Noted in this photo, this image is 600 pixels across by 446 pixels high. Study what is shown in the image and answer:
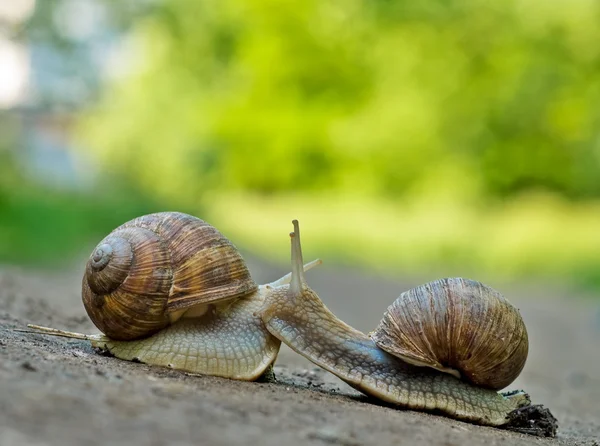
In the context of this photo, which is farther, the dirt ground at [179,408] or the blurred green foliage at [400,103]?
the blurred green foliage at [400,103]

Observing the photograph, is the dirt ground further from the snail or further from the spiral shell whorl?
the spiral shell whorl

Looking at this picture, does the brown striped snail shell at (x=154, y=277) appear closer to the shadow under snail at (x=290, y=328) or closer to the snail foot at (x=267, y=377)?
the shadow under snail at (x=290, y=328)

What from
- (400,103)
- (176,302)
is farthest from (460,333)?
(400,103)

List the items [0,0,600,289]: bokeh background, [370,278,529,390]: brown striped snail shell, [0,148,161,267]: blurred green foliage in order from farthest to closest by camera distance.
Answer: [0,0,600,289]: bokeh background, [0,148,161,267]: blurred green foliage, [370,278,529,390]: brown striped snail shell

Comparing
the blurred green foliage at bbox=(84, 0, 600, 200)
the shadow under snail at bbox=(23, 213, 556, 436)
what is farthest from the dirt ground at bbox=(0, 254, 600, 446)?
the blurred green foliage at bbox=(84, 0, 600, 200)

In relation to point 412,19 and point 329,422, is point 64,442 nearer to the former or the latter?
point 329,422

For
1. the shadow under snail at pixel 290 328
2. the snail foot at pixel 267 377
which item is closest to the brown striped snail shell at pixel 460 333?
the shadow under snail at pixel 290 328
